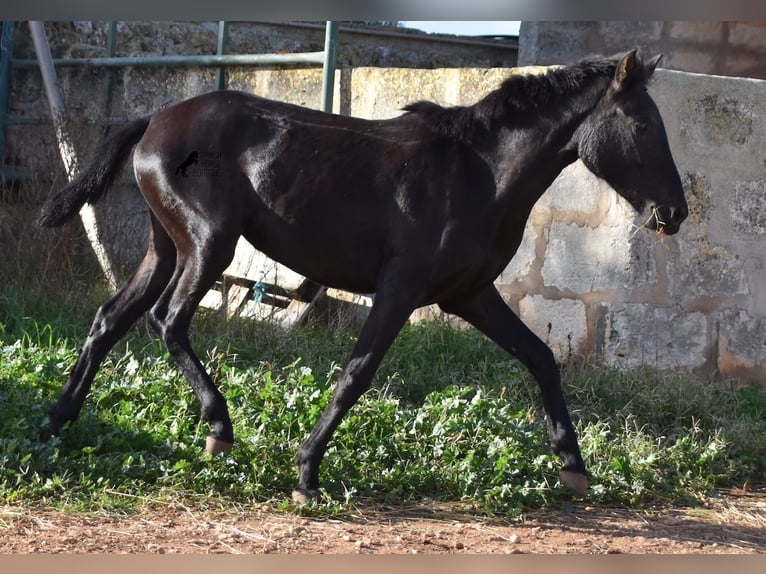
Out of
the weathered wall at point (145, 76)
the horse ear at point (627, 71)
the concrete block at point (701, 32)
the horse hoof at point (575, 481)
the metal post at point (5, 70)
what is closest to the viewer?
the horse ear at point (627, 71)

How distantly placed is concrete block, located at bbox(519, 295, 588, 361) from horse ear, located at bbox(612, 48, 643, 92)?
255 centimetres

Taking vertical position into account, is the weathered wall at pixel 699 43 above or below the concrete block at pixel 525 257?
above

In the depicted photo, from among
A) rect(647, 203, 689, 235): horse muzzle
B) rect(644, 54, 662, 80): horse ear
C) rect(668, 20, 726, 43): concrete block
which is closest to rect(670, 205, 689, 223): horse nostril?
rect(647, 203, 689, 235): horse muzzle

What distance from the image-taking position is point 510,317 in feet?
17.2

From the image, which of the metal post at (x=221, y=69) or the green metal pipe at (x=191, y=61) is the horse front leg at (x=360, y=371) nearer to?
the green metal pipe at (x=191, y=61)

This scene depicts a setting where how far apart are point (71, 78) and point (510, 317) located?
616 cm

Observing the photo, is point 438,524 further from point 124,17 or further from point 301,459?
point 124,17

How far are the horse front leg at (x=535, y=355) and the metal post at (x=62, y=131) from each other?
11.7ft

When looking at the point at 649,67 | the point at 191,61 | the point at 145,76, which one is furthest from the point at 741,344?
the point at 145,76

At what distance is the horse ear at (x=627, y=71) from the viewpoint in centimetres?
485

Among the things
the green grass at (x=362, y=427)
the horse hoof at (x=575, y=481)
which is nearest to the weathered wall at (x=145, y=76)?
the green grass at (x=362, y=427)

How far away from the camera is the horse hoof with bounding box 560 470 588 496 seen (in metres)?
5.12

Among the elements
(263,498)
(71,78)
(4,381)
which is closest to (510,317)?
(263,498)

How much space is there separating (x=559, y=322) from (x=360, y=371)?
2813 millimetres
